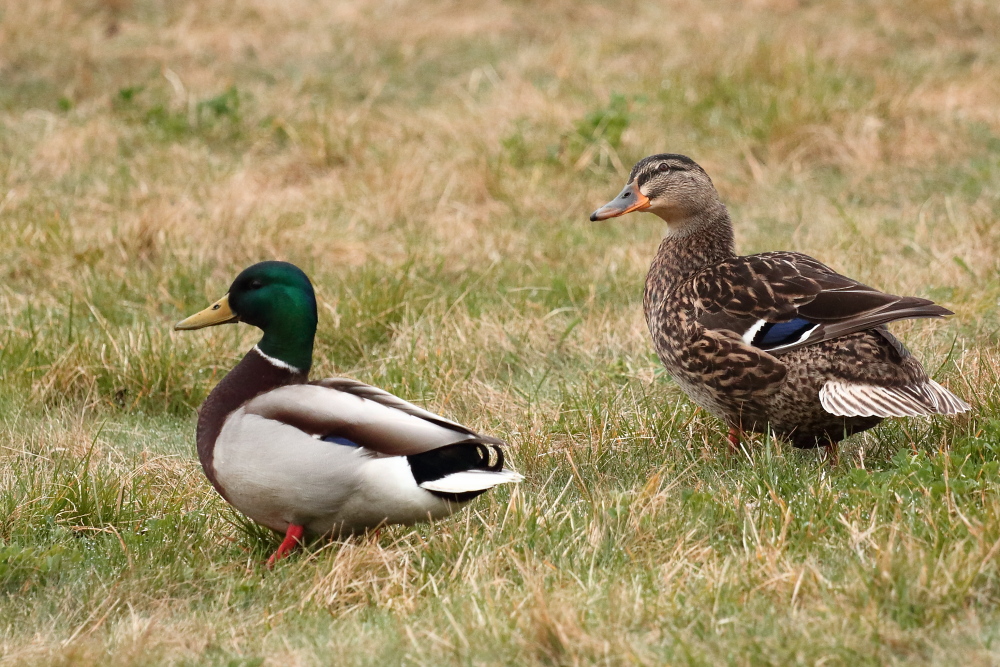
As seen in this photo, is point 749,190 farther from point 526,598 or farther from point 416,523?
point 526,598

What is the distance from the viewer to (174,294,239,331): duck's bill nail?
4.23 m

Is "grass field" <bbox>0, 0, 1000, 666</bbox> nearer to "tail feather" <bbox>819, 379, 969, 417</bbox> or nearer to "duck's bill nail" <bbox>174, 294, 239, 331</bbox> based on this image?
"tail feather" <bbox>819, 379, 969, 417</bbox>

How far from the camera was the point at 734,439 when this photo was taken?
4.46 metres

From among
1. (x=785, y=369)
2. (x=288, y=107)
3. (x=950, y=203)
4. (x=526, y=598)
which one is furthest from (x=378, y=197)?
(x=526, y=598)

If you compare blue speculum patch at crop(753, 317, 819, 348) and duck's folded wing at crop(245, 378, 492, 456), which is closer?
duck's folded wing at crop(245, 378, 492, 456)

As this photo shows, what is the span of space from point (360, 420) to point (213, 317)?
81 cm

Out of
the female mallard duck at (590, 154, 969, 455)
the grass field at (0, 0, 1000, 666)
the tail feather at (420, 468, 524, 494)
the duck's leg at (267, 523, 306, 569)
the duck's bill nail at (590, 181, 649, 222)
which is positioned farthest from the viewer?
the duck's bill nail at (590, 181, 649, 222)

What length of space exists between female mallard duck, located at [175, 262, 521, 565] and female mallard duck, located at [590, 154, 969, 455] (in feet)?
2.93

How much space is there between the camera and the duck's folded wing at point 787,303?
4062mm

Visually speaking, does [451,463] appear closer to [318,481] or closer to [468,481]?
[468,481]

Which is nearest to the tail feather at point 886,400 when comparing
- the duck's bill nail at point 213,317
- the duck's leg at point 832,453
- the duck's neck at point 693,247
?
the duck's leg at point 832,453

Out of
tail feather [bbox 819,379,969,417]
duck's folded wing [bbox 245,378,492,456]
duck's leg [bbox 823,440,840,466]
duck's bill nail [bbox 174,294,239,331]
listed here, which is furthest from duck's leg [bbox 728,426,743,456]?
duck's bill nail [bbox 174,294,239,331]

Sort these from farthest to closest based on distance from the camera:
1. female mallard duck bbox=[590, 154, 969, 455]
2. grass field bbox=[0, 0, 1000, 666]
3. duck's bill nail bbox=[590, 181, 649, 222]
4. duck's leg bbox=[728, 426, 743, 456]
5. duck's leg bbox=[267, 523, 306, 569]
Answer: duck's bill nail bbox=[590, 181, 649, 222] → duck's leg bbox=[728, 426, 743, 456] → female mallard duck bbox=[590, 154, 969, 455] → duck's leg bbox=[267, 523, 306, 569] → grass field bbox=[0, 0, 1000, 666]

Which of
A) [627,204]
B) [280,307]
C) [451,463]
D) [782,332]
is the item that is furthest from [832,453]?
[280,307]
